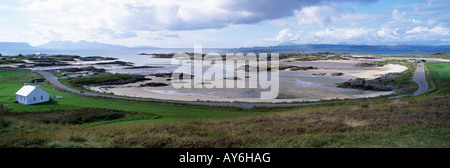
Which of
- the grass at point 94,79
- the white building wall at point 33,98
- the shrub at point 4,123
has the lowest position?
the shrub at point 4,123

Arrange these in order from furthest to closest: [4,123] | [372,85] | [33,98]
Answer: [372,85] → [33,98] → [4,123]

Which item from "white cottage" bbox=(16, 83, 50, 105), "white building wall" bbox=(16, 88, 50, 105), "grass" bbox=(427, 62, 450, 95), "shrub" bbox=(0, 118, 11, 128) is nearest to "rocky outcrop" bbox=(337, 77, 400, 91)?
"grass" bbox=(427, 62, 450, 95)

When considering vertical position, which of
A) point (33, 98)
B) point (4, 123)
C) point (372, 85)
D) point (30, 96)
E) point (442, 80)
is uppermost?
point (442, 80)

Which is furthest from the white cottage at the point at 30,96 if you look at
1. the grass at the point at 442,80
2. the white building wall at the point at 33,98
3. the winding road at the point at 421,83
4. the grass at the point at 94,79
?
the grass at the point at 442,80

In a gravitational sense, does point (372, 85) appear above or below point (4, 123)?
above

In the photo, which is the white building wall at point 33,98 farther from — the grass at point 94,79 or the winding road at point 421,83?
the winding road at point 421,83

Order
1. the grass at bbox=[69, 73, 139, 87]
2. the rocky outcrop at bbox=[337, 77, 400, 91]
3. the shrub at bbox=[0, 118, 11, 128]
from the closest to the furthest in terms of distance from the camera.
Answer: the shrub at bbox=[0, 118, 11, 128], the rocky outcrop at bbox=[337, 77, 400, 91], the grass at bbox=[69, 73, 139, 87]

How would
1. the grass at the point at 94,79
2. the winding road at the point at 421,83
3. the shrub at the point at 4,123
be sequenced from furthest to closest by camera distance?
the grass at the point at 94,79
the winding road at the point at 421,83
the shrub at the point at 4,123

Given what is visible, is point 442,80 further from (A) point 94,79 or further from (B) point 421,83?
(A) point 94,79

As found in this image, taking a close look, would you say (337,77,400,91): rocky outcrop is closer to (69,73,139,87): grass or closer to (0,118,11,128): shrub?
(0,118,11,128): shrub

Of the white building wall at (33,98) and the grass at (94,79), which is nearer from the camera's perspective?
the white building wall at (33,98)

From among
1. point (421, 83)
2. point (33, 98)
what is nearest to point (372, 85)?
point (421, 83)

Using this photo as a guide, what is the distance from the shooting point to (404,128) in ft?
36.6

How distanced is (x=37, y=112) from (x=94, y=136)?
18.8 metres
